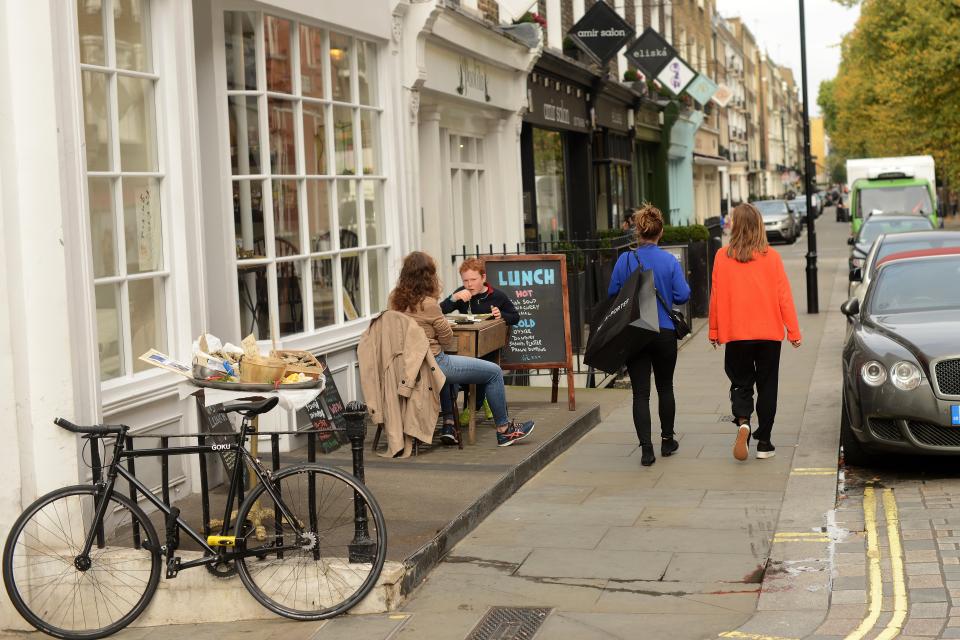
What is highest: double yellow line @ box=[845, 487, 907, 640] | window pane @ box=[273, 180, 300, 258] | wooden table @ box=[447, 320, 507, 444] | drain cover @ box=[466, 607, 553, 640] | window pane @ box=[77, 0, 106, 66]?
window pane @ box=[77, 0, 106, 66]

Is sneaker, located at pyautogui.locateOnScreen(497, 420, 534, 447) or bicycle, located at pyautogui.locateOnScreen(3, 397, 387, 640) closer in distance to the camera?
bicycle, located at pyautogui.locateOnScreen(3, 397, 387, 640)

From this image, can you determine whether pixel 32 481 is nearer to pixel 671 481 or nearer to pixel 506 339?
pixel 671 481

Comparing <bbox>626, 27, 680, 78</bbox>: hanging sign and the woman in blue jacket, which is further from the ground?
<bbox>626, 27, 680, 78</bbox>: hanging sign

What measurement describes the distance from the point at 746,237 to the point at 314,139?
346cm

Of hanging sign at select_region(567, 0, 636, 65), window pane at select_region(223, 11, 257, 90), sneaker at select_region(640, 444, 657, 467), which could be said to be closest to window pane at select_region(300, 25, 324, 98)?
window pane at select_region(223, 11, 257, 90)

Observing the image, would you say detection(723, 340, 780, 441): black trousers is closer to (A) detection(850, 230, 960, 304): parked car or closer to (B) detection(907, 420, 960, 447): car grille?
(B) detection(907, 420, 960, 447): car grille

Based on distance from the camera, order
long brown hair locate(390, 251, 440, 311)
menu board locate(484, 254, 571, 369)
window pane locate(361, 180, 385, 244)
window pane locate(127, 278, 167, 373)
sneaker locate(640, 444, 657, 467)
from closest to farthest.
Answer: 1. window pane locate(127, 278, 167, 373)
2. long brown hair locate(390, 251, 440, 311)
3. sneaker locate(640, 444, 657, 467)
4. window pane locate(361, 180, 385, 244)
5. menu board locate(484, 254, 571, 369)

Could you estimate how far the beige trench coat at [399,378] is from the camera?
28.3 feet

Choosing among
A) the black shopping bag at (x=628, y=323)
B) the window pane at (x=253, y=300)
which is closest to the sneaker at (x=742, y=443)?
the black shopping bag at (x=628, y=323)

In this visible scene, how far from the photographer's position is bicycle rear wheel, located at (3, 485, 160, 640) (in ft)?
19.0

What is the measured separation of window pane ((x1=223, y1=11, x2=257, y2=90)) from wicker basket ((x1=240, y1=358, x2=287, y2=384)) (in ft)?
10.3

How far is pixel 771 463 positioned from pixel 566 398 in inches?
129

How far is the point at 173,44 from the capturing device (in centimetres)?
752

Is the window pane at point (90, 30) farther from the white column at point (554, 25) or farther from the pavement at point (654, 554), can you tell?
the white column at point (554, 25)
